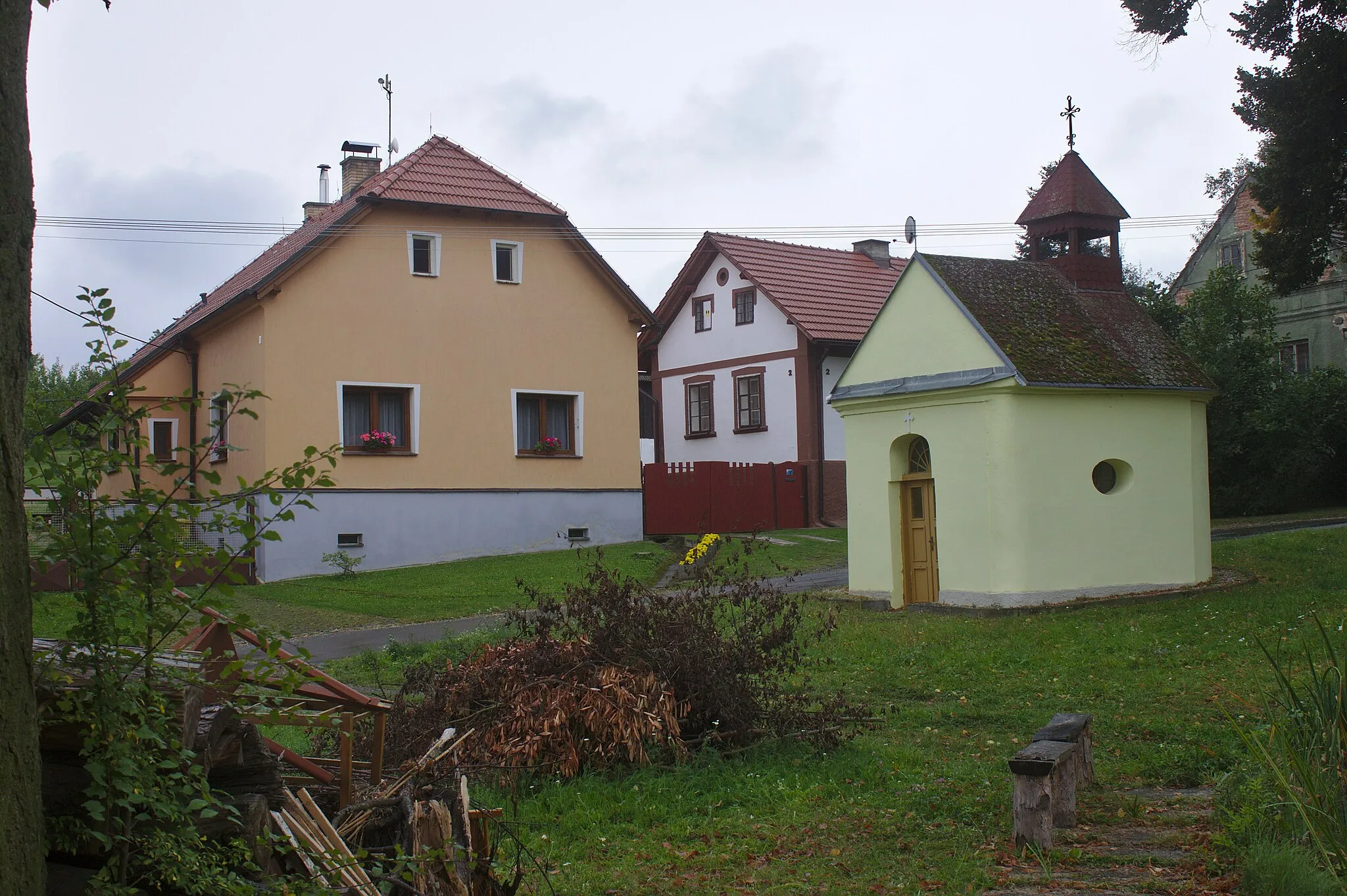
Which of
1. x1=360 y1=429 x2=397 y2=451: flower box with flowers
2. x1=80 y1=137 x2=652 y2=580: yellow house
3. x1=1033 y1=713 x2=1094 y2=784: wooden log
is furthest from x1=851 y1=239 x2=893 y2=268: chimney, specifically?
x1=1033 y1=713 x2=1094 y2=784: wooden log

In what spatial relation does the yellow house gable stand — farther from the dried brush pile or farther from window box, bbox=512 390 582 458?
the dried brush pile

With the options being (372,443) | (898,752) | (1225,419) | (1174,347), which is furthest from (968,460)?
(1225,419)

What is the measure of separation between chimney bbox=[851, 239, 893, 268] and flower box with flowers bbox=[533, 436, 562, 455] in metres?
15.4

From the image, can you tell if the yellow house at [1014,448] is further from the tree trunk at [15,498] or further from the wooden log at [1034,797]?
A: the tree trunk at [15,498]

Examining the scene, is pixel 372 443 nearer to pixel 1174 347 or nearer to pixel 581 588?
pixel 1174 347

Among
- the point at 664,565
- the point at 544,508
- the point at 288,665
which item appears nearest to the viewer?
the point at 288,665

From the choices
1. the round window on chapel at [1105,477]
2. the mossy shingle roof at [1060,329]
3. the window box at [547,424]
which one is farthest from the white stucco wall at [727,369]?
the round window on chapel at [1105,477]

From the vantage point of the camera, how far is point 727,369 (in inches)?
1383

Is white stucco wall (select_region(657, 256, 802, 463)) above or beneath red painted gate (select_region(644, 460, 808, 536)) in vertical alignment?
above

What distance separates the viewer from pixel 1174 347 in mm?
19766

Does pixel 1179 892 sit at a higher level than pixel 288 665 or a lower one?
lower

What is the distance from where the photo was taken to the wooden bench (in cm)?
620

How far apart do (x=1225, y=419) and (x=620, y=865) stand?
29.0m

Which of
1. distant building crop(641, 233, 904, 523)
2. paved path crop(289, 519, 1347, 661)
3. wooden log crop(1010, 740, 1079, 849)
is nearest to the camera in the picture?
wooden log crop(1010, 740, 1079, 849)
